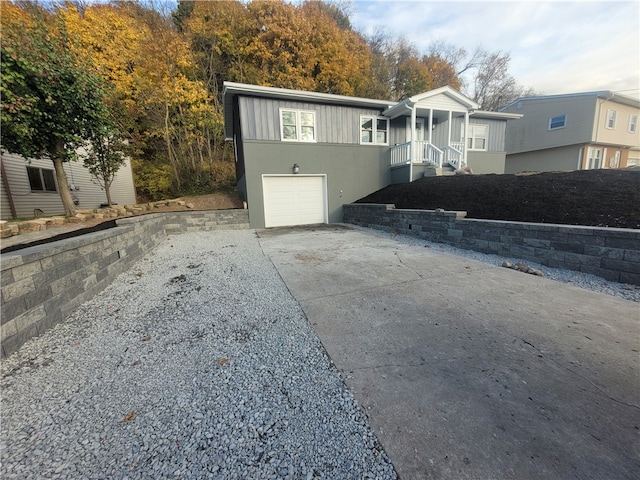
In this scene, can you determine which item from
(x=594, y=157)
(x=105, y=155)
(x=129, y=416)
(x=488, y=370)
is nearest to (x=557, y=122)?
(x=594, y=157)

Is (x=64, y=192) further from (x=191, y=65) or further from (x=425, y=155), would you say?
(x=425, y=155)

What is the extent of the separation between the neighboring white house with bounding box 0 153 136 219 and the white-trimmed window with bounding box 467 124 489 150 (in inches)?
666

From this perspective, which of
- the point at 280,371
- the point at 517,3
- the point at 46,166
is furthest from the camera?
the point at 46,166

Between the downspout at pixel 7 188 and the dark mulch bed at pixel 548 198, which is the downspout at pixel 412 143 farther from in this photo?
the downspout at pixel 7 188

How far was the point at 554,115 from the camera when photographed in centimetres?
1648

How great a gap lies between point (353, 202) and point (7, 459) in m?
10.6

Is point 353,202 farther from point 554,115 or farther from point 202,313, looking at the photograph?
point 554,115

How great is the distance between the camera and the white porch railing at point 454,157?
11.0 meters

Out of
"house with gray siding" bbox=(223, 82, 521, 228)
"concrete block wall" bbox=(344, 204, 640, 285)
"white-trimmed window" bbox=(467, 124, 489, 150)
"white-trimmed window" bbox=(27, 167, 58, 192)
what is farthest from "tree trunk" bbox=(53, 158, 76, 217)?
"white-trimmed window" bbox=(467, 124, 489, 150)

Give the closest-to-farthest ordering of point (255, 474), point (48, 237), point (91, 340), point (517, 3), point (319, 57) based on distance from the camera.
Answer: point (255, 474) → point (91, 340) → point (48, 237) → point (517, 3) → point (319, 57)

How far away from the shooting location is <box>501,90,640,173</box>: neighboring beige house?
15.4 m

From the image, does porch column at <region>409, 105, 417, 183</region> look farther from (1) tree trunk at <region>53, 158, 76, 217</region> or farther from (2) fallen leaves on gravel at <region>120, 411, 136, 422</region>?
(1) tree trunk at <region>53, 158, 76, 217</region>

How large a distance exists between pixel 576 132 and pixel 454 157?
430 inches

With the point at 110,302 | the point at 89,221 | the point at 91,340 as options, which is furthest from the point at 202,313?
the point at 89,221
